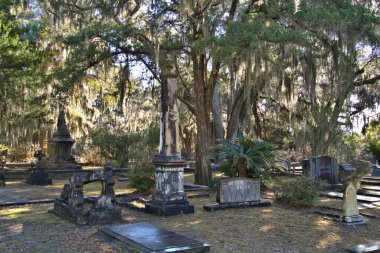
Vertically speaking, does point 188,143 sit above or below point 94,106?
below

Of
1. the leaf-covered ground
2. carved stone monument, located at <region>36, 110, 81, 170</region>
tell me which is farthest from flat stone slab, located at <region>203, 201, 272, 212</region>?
carved stone monument, located at <region>36, 110, 81, 170</region>

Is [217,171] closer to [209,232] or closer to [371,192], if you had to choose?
[371,192]

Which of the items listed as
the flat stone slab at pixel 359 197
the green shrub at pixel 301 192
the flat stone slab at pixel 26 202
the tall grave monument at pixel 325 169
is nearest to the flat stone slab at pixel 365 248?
the green shrub at pixel 301 192

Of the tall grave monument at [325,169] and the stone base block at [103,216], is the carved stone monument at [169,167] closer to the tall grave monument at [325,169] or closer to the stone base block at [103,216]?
the stone base block at [103,216]

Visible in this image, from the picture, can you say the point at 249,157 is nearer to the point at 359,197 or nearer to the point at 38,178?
the point at 359,197

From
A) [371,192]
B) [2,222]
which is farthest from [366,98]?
[2,222]

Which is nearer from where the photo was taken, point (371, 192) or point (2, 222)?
point (2, 222)

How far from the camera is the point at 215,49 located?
12570 millimetres

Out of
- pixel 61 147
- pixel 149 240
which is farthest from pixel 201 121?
pixel 61 147

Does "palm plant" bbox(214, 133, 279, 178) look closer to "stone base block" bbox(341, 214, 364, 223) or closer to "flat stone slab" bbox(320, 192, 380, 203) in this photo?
"flat stone slab" bbox(320, 192, 380, 203)

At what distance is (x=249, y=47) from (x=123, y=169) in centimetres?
1173

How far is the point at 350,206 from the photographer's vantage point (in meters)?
8.80

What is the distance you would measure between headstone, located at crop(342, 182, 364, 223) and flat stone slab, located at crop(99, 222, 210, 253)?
3.77m

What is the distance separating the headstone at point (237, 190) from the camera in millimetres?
10719
